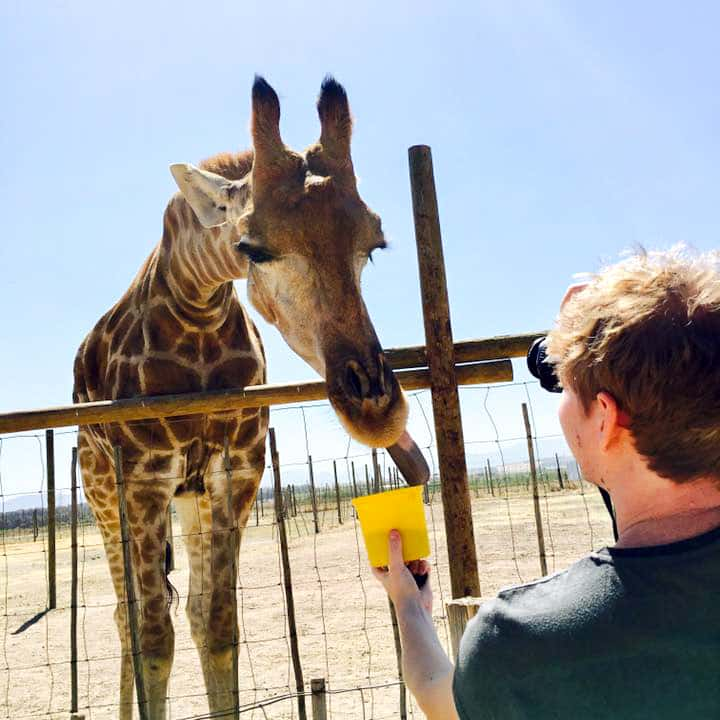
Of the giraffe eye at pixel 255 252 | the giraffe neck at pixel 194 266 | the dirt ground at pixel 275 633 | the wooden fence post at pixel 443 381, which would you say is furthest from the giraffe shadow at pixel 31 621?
the wooden fence post at pixel 443 381

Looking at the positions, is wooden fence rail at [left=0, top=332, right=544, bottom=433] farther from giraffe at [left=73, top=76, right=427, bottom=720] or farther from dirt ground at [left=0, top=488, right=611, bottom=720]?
dirt ground at [left=0, top=488, right=611, bottom=720]

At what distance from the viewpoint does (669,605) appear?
954mm

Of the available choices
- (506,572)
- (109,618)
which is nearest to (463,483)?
(506,572)

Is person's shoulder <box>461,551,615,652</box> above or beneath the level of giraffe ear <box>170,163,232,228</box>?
beneath

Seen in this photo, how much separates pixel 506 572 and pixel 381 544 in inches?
416

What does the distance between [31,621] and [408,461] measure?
11342 millimetres

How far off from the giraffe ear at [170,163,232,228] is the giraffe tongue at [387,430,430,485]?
5.97ft

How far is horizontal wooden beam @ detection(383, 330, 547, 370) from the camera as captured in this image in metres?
3.14

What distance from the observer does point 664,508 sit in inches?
42.3

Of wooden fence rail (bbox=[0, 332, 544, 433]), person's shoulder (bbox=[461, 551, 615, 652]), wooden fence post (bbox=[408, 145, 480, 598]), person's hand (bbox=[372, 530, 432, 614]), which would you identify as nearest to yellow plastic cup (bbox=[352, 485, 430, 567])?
person's hand (bbox=[372, 530, 432, 614])

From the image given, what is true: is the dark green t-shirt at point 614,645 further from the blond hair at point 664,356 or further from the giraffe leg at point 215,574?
the giraffe leg at point 215,574

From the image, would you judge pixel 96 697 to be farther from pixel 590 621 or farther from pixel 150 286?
pixel 590 621

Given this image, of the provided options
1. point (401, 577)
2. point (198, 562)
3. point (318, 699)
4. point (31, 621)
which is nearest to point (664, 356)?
point (401, 577)

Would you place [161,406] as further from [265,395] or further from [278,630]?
[278,630]
